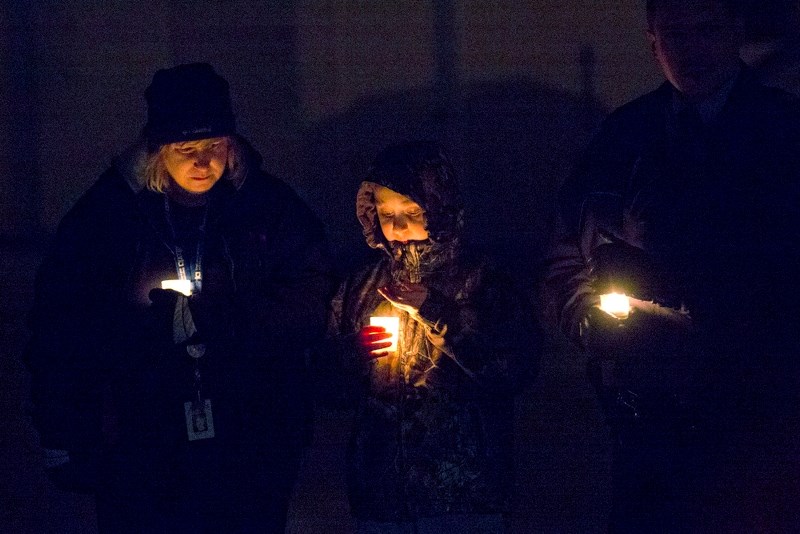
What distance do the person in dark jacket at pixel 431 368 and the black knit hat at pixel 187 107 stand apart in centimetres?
69

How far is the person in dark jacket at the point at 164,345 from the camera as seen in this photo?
4.94 m

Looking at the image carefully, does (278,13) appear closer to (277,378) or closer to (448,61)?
(448,61)

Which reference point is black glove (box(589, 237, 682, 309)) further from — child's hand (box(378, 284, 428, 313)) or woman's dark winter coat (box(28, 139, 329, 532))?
woman's dark winter coat (box(28, 139, 329, 532))

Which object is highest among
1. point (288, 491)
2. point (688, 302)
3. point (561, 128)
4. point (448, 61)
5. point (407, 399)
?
point (448, 61)

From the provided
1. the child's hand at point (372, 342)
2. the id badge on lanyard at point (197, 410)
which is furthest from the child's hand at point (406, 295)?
the id badge on lanyard at point (197, 410)

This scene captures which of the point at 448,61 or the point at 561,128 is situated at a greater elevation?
the point at 448,61

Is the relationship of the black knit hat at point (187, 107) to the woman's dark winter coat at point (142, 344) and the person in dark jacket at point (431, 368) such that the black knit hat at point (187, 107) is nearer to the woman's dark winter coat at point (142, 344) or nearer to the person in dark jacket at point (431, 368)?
the woman's dark winter coat at point (142, 344)

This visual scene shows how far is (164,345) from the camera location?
490 centimetres

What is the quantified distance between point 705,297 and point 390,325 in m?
1.23

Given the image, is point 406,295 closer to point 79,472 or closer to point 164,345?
point 164,345

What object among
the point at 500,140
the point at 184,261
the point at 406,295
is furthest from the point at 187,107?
the point at 500,140

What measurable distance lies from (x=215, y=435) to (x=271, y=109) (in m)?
1.79

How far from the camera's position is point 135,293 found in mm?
4957

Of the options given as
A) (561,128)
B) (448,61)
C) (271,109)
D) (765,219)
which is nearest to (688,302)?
(765,219)
